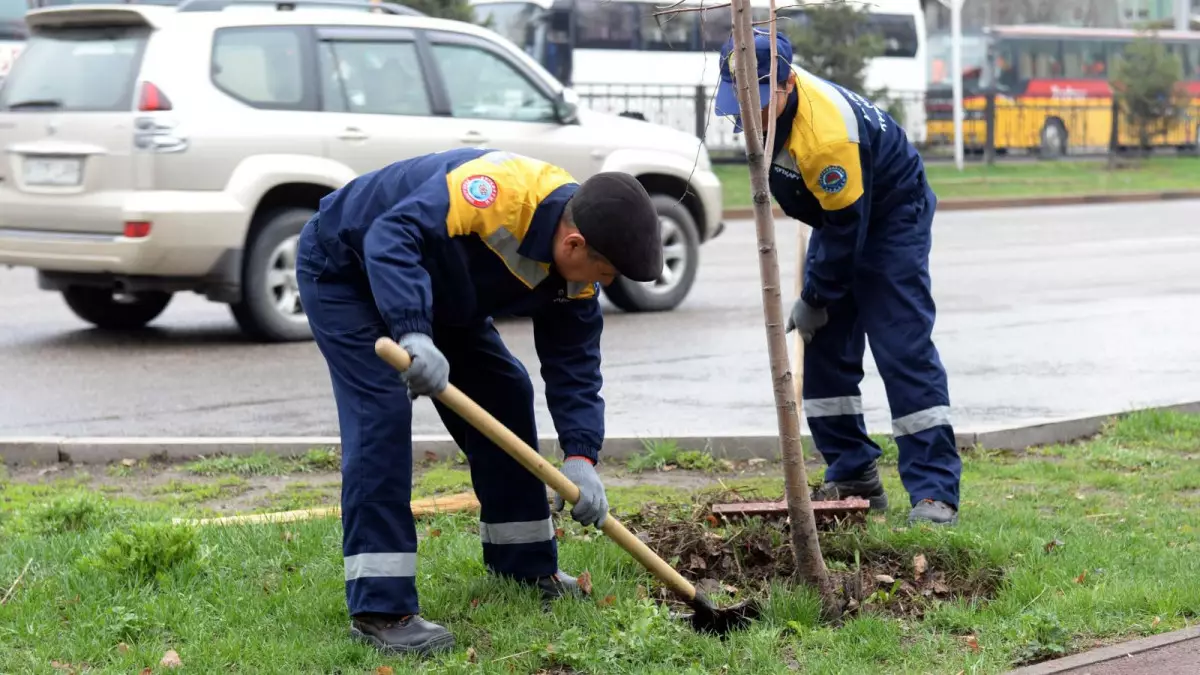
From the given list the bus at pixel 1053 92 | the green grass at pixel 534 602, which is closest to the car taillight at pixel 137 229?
the green grass at pixel 534 602

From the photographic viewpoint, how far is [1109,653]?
3.84 meters

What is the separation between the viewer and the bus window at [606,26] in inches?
1147

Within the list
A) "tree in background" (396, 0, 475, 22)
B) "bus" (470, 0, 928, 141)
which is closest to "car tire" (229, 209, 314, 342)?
"tree in background" (396, 0, 475, 22)

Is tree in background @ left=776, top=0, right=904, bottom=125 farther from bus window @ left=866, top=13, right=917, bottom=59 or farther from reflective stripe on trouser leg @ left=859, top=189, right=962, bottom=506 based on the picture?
reflective stripe on trouser leg @ left=859, top=189, right=962, bottom=506

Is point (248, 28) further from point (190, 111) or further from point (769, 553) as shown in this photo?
point (769, 553)

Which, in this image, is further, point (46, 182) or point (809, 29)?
point (809, 29)

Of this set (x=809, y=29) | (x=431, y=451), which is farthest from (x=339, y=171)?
(x=809, y=29)

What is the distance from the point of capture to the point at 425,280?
3.70 m

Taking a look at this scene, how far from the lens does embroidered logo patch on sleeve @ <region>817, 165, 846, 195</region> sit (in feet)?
16.1

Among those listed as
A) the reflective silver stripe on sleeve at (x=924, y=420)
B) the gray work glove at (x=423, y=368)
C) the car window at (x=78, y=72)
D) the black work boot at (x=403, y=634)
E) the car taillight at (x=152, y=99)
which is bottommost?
the black work boot at (x=403, y=634)

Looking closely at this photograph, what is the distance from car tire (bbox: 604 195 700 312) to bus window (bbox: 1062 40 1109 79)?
92.7ft

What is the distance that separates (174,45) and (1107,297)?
23.6 feet

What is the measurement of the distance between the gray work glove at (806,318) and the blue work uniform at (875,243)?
0.05 metres

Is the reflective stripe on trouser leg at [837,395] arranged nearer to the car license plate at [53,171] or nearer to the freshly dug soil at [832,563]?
the freshly dug soil at [832,563]
